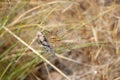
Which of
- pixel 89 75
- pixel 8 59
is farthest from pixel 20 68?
pixel 89 75

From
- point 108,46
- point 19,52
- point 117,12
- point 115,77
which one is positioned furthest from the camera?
point 117,12

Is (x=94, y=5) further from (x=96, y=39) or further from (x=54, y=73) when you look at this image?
Result: (x=54, y=73)

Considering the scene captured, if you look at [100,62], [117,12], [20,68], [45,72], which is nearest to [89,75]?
[100,62]

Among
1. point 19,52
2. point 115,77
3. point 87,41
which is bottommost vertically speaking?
point 115,77

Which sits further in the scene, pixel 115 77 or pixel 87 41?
pixel 87 41

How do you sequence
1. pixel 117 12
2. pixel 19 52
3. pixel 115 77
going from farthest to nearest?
pixel 117 12 → pixel 115 77 → pixel 19 52

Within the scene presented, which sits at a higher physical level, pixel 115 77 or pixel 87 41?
pixel 87 41

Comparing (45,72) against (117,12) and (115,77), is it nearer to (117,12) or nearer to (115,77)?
(115,77)
